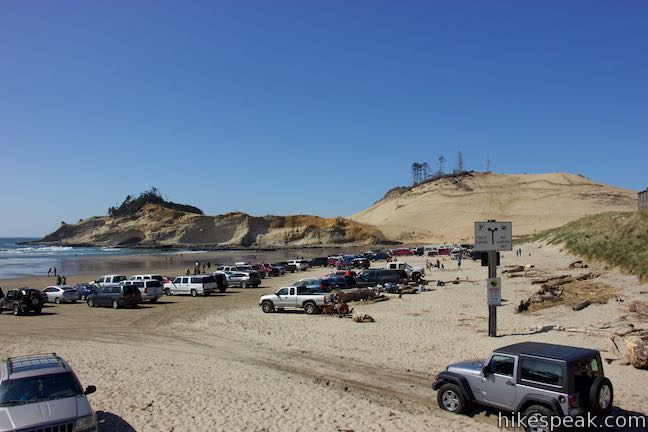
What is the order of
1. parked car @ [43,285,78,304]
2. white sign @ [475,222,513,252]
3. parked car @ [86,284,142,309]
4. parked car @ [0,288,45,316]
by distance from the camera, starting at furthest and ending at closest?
parked car @ [43,285,78,304]
parked car @ [86,284,142,309]
parked car @ [0,288,45,316]
white sign @ [475,222,513,252]

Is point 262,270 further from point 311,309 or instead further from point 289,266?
point 311,309

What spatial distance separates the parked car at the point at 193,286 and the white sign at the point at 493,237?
24.4m

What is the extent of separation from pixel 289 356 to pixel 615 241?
36.2 m

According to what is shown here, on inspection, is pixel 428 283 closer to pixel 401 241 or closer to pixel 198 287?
pixel 198 287

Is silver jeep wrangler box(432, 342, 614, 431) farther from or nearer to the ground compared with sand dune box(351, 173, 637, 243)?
nearer to the ground

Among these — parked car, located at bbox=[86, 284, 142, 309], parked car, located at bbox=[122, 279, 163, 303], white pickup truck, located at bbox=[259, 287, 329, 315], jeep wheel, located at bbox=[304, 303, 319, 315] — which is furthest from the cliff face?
jeep wheel, located at bbox=[304, 303, 319, 315]

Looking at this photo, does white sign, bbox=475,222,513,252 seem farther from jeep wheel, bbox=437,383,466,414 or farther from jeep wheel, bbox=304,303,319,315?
jeep wheel, bbox=304,303,319,315

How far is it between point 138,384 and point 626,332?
→ 15704 mm

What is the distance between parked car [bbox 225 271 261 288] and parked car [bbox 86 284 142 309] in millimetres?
13364

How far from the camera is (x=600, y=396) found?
9.47 m

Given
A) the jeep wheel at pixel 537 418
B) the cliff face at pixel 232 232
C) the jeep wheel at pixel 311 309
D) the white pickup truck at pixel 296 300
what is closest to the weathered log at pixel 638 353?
the jeep wheel at pixel 537 418

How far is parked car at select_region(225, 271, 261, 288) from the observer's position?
148 ft

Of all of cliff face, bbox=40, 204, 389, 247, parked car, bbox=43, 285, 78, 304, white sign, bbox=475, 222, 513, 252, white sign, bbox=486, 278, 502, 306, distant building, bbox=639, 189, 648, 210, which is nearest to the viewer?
white sign, bbox=486, 278, 502, 306

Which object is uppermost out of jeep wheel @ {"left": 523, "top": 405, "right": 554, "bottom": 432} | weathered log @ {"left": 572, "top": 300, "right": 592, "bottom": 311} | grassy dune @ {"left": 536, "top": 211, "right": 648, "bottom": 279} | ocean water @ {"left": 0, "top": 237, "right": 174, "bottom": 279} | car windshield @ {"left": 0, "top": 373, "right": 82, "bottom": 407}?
grassy dune @ {"left": 536, "top": 211, "right": 648, "bottom": 279}
